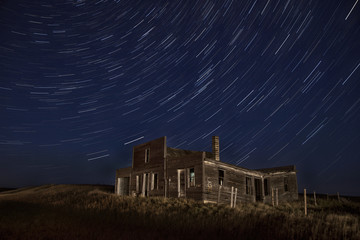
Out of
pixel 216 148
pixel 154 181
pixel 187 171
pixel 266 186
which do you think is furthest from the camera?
pixel 266 186

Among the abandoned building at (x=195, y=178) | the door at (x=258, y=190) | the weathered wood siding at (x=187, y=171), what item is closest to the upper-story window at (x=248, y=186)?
the abandoned building at (x=195, y=178)

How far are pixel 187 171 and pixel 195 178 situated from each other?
1.12 meters

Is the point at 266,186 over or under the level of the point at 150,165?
under

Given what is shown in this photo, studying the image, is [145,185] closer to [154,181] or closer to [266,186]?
[154,181]

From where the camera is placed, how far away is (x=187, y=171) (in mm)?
21281

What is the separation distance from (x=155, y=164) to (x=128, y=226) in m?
14.6

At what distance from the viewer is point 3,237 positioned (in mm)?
7512

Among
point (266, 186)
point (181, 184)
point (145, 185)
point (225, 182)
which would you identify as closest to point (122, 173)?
point (145, 185)

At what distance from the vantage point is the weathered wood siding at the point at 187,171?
2010 cm

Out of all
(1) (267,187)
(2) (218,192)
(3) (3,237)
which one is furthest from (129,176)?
(3) (3,237)

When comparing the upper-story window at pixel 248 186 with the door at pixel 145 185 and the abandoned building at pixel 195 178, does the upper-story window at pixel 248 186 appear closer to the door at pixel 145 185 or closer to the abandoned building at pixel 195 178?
the abandoned building at pixel 195 178

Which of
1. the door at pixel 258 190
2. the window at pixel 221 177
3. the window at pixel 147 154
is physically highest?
the window at pixel 147 154

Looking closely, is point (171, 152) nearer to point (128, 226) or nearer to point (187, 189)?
point (187, 189)

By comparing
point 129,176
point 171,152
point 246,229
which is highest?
point 171,152
